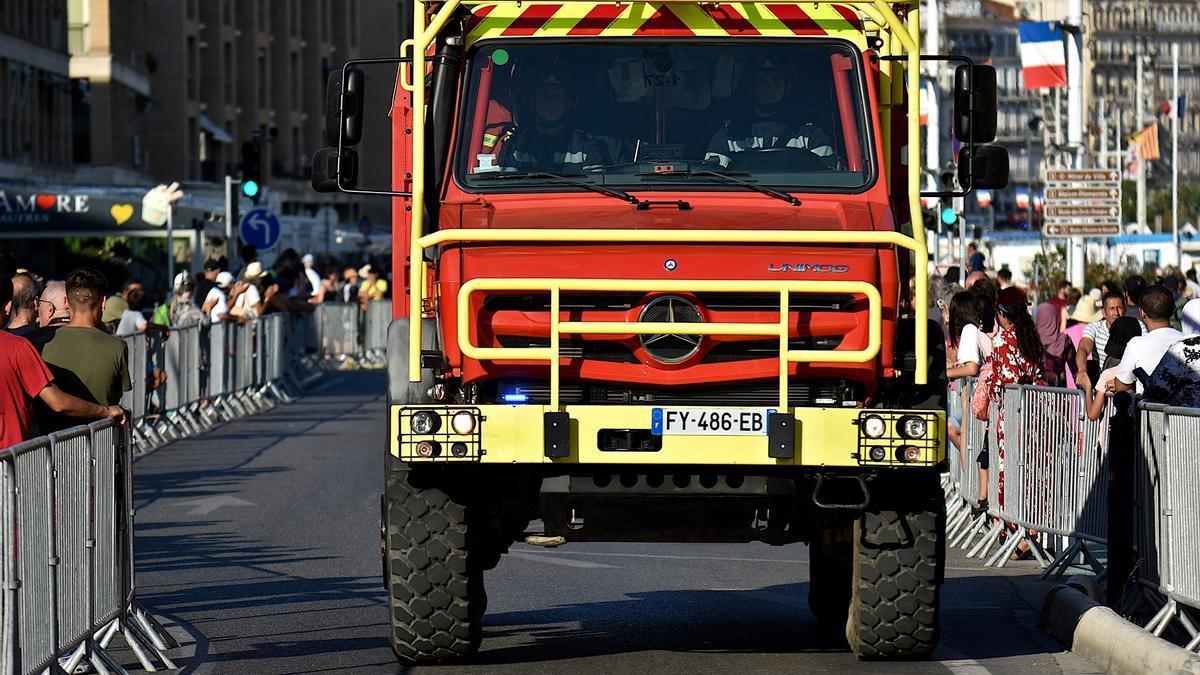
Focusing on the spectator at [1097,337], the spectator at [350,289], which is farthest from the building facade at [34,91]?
the spectator at [1097,337]

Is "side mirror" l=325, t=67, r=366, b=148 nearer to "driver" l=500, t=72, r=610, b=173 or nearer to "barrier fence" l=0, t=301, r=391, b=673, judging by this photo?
"driver" l=500, t=72, r=610, b=173

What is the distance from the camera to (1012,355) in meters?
16.8

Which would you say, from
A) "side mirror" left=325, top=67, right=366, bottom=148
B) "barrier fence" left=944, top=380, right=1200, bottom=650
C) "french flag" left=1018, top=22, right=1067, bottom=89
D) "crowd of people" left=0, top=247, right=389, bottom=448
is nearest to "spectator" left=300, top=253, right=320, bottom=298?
"french flag" left=1018, top=22, right=1067, bottom=89

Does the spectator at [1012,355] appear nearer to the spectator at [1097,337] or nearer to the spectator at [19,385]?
the spectator at [1097,337]

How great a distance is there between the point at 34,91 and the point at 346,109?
50.3 metres

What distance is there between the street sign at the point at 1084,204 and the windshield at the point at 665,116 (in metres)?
18.9

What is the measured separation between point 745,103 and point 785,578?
14.6 feet

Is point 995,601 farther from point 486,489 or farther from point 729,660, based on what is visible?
point 486,489

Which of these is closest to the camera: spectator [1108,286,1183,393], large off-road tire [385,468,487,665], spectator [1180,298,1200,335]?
large off-road tire [385,468,487,665]

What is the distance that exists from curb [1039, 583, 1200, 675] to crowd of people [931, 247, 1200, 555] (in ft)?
Result: 3.55

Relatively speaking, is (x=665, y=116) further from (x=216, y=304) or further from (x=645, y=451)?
(x=216, y=304)

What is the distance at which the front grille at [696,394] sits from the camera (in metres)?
10.4

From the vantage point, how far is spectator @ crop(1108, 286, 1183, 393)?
542 inches

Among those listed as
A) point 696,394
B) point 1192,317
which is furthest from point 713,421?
point 1192,317
